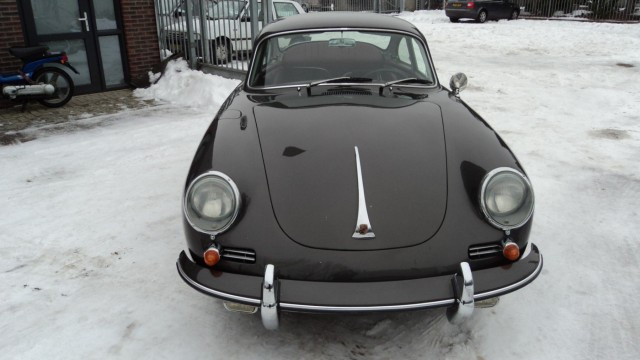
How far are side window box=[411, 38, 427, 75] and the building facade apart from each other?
A: 6.67 m

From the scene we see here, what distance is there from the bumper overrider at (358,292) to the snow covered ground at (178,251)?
0.47 m

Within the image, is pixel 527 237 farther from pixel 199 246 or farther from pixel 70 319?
pixel 70 319

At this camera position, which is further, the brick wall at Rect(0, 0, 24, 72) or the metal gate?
the metal gate

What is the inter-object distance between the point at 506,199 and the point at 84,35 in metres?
8.41

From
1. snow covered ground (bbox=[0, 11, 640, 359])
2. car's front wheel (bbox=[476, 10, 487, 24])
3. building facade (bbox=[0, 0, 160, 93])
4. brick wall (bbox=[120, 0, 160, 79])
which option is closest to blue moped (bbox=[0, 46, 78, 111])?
building facade (bbox=[0, 0, 160, 93])

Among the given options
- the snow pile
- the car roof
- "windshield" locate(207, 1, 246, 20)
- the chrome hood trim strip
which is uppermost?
"windshield" locate(207, 1, 246, 20)

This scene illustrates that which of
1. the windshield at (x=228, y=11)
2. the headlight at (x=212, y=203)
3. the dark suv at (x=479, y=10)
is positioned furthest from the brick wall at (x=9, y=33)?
the dark suv at (x=479, y=10)

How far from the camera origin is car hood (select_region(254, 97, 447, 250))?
2414mm

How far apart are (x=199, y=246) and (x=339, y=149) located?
90 centimetres

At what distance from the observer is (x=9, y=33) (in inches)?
302

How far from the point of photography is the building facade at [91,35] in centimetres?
776

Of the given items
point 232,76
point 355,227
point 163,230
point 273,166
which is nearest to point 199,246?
point 273,166

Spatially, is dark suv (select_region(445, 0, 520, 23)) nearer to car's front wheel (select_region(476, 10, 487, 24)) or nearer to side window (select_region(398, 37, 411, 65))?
car's front wheel (select_region(476, 10, 487, 24))

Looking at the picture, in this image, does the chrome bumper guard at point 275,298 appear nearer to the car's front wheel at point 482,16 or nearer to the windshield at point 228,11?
the windshield at point 228,11
